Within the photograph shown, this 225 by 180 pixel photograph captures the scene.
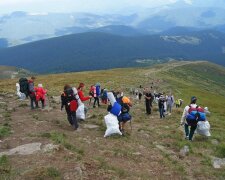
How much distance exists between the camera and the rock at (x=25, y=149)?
15.7 m

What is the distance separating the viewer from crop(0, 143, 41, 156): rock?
15734mm

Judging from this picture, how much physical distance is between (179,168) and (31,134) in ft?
25.4

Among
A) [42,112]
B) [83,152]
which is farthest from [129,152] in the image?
[42,112]

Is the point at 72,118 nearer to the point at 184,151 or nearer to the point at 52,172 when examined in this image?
the point at 184,151

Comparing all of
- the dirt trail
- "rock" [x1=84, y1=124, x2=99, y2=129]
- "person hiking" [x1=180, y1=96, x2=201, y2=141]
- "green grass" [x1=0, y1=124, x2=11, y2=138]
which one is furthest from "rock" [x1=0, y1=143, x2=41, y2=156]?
"person hiking" [x1=180, y1=96, x2=201, y2=141]

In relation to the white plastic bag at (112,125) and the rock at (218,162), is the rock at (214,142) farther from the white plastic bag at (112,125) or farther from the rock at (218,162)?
the white plastic bag at (112,125)

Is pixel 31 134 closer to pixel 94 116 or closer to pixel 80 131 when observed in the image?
pixel 80 131

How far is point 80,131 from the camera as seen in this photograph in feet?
69.0

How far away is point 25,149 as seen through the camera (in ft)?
53.2

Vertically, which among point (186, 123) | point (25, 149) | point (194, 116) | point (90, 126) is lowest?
point (90, 126)

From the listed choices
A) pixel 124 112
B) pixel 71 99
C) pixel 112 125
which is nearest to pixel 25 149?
pixel 71 99

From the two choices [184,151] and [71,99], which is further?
[71,99]

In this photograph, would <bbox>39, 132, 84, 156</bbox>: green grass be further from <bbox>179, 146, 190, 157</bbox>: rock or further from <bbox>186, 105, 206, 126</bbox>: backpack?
<bbox>186, 105, 206, 126</bbox>: backpack

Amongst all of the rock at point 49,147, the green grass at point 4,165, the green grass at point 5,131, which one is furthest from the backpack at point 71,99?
the green grass at point 4,165
